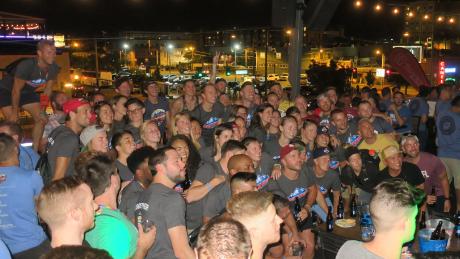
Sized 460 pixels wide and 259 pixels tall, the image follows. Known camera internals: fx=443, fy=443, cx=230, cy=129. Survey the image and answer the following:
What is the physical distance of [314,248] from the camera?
564cm

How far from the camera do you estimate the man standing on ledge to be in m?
6.60

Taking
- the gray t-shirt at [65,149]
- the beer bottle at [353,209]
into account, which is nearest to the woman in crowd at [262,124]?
the beer bottle at [353,209]

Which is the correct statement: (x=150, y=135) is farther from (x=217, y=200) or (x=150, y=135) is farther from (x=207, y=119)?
(x=207, y=119)

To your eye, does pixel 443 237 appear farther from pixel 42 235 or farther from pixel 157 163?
pixel 42 235

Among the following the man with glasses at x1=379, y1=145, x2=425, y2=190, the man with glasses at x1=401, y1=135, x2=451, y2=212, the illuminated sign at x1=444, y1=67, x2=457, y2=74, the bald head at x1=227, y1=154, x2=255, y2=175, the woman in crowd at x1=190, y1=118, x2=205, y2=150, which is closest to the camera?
the bald head at x1=227, y1=154, x2=255, y2=175

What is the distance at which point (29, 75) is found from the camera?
264 inches

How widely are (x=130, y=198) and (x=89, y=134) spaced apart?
1396mm

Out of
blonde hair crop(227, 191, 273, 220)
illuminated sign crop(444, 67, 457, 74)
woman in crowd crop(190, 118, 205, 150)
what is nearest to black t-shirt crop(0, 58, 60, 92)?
A: woman in crowd crop(190, 118, 205, 150)

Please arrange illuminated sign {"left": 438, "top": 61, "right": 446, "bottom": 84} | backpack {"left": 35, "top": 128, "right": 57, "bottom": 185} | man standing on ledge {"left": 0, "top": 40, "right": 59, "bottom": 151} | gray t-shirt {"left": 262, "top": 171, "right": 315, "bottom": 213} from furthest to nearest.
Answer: illuminated sign {"left": 438, "top": 61, "right": 446, "bottom": 84}
man standing on ledge {"left": 0, "top": 40, "right": 59, "bottom": 151}
gray t-shirt {"left": 262, "top": 171, "right": 315, "bottom": 213}
backpack {"left": 35, "top": 128, "right": 57, "bottom": 185}

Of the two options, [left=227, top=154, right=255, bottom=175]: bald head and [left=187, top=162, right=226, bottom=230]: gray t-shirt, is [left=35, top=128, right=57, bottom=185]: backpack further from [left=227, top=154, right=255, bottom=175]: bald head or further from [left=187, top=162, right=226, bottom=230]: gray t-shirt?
[left=227, top=154, right=255, bottom=175]: bald head

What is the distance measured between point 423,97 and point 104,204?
34.8 feet

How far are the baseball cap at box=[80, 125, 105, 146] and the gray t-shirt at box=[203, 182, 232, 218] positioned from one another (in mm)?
1634

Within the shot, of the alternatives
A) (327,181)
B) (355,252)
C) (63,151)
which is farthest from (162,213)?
(327,181)

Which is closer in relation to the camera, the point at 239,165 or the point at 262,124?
the point at 239,165
